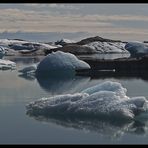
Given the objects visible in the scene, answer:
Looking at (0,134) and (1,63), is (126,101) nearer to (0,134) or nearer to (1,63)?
(0,134)

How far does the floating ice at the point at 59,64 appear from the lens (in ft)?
41.7

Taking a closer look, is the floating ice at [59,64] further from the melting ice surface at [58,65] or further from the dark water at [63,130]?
the dark water at [63,130]

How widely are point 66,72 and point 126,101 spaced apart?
804cm

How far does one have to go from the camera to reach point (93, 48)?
1645 inches

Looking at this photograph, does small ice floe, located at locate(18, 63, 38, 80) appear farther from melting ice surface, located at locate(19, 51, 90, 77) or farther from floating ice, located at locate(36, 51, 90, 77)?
floating ice, located at locate(36, 51, 90, 77)

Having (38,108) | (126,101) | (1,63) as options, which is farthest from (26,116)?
(1,63)

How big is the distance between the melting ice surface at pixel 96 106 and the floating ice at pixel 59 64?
270 inches

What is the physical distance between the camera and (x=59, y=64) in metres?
12.8

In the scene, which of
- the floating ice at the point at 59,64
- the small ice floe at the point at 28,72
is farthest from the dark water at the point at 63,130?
the small ice floe at the point at 28,72

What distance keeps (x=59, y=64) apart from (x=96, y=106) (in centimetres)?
755

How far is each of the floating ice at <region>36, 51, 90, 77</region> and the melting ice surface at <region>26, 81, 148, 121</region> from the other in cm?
687

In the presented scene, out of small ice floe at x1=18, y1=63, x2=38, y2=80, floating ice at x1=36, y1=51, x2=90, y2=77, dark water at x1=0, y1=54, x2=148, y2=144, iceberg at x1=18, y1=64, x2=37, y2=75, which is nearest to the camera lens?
dark water at x1=0, y1=54, x2=148, y2=144

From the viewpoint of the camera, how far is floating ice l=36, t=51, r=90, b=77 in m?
12.7

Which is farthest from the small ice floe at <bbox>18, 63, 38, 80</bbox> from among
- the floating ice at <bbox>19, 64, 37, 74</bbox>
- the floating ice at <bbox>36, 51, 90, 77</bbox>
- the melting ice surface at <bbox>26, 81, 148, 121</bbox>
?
the melting ice surface at <bbox>26, 81, 148, 121</bbox>
